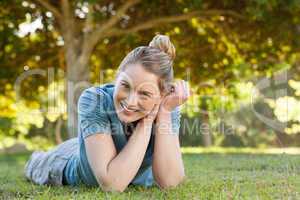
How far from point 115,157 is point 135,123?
242 mm

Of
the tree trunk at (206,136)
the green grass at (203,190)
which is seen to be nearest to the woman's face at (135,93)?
the green grass at (203,190)

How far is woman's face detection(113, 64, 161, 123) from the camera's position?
2945 mm

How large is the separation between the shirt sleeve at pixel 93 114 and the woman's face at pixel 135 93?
0.40 ft

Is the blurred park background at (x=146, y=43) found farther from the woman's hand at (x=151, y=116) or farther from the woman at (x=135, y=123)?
the woman's hand at (x=151, y=116)

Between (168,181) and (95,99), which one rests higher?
(95,99)

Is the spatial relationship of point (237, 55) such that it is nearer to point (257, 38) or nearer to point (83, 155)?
point (257, 38)

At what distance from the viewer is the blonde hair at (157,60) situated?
2998 mm

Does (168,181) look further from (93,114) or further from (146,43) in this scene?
(146,43)

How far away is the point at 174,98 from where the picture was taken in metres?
3.22

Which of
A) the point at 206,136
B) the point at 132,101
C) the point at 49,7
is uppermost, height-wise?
the point at 49,7

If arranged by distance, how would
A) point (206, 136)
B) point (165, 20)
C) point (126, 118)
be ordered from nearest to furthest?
point (126, 118) → point (165, 20) → point (206, 136)

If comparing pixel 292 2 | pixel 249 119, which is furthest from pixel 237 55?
pixel 249 119

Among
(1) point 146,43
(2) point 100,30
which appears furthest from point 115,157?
(1) point 146,43

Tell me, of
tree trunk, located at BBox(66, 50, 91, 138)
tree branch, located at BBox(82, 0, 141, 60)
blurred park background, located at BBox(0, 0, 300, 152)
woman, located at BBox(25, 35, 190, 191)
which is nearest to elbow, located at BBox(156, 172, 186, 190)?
woman, located at BBox(25, 35, 190, 191)
